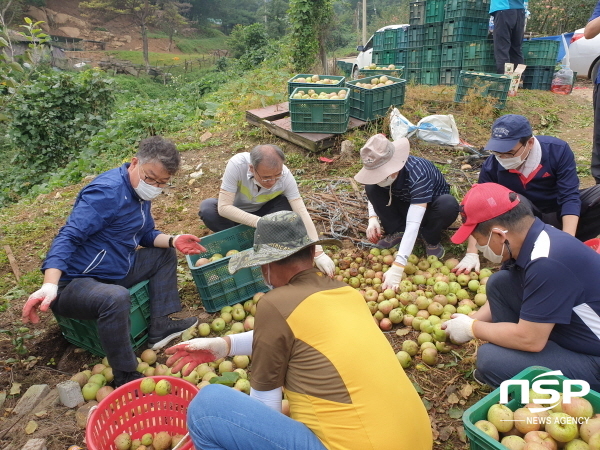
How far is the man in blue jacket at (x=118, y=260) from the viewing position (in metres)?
2.94

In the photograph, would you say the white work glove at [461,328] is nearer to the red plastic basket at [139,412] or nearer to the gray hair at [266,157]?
the red plastic basket at [139,412]

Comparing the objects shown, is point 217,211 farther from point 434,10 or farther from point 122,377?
point 434,10

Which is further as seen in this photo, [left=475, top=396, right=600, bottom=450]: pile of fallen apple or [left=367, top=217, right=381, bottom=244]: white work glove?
[left=367, top=217, right=381, bottom=244]: white work glove

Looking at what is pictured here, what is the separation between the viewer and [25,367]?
3.35 metres

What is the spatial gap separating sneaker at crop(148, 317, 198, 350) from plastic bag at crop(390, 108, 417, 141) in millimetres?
4384

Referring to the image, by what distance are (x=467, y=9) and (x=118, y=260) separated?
9.23 m

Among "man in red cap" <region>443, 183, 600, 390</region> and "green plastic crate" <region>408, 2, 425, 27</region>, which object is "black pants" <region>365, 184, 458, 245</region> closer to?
"man in red cap" <region>443, 183, 600, 390</region>

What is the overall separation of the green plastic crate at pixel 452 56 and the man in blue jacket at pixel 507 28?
1109 mm

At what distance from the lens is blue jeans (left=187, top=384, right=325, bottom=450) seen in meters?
1.86

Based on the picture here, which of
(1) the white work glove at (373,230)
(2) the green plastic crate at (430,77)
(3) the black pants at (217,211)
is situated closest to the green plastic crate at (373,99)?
(1) the white work glove at (373,230)

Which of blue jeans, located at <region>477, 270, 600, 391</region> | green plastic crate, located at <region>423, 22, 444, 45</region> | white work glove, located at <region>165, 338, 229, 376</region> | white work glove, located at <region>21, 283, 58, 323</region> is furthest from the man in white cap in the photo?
green plastic crate, located at <region>423, 22, 444, 45</region>

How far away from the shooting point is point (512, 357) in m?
2.46

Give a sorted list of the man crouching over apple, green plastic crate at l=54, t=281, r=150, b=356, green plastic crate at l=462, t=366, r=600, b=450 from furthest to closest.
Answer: green plastic crate at l=54, t=281, r=150, b=356 < green plastic crate at l=462, t=366, r=600, b=450 < the man crouching over apple

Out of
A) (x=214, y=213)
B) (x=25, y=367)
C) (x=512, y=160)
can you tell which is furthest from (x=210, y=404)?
(x=512, y=160)
